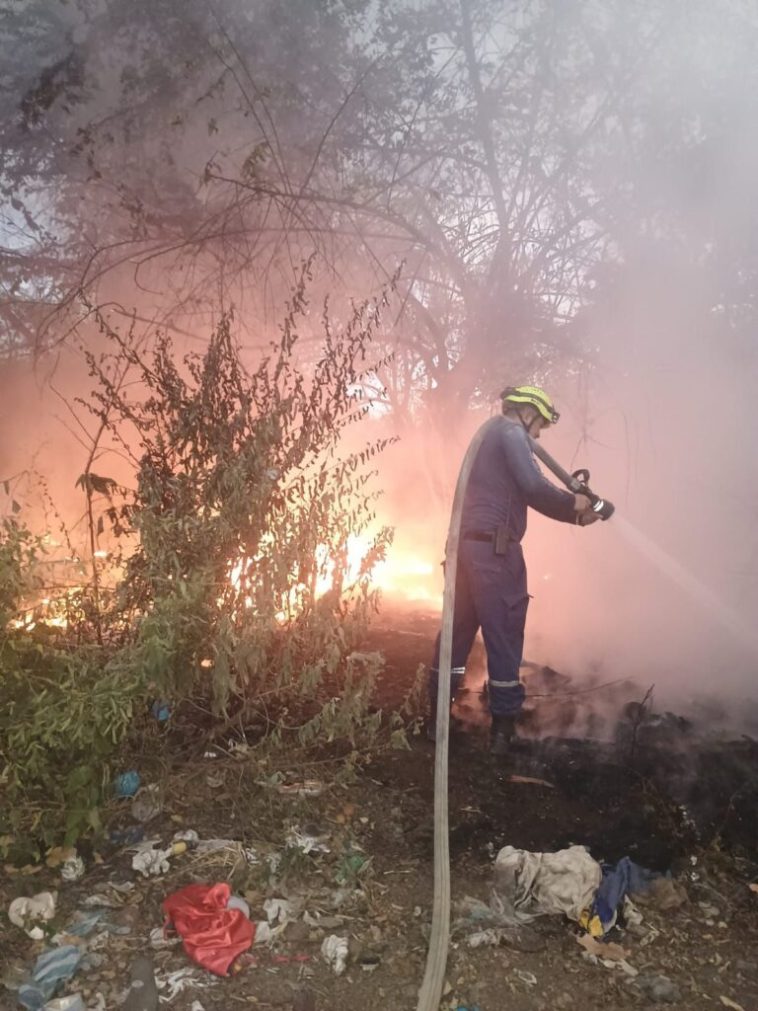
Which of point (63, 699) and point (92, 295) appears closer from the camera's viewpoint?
point (63, 699)

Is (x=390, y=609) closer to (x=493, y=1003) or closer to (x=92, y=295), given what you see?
(x=92, y=295)

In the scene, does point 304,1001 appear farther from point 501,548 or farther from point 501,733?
point 501,548

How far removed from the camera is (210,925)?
2285mm

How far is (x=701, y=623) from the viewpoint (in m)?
6.78

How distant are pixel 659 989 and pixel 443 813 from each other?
2.85 feet

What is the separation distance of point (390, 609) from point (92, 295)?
3.79 m

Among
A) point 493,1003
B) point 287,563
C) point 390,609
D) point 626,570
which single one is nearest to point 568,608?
point 626,570

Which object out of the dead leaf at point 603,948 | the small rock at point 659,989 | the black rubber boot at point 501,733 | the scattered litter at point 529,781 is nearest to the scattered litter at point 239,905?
the dead leaf at point 603,948

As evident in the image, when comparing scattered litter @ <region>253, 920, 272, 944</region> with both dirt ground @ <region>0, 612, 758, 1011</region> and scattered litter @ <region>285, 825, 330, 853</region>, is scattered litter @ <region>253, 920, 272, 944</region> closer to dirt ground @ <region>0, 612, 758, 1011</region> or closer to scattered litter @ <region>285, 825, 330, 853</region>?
dirt ground @ <region>0, 612, 758, 1011</region>

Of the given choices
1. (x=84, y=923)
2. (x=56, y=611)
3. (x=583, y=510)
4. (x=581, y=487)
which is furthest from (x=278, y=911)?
(x=581, y=487)

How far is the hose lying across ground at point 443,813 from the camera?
2.12m

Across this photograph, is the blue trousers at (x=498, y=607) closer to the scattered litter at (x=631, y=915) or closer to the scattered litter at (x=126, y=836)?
the scattered litter at (x=631, y=915)

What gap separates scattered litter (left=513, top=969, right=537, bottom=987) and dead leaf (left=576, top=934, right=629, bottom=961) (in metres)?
0.25

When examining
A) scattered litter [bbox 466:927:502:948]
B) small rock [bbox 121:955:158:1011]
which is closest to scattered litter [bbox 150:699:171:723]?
small rock [bbox 121:955:158:1011]
